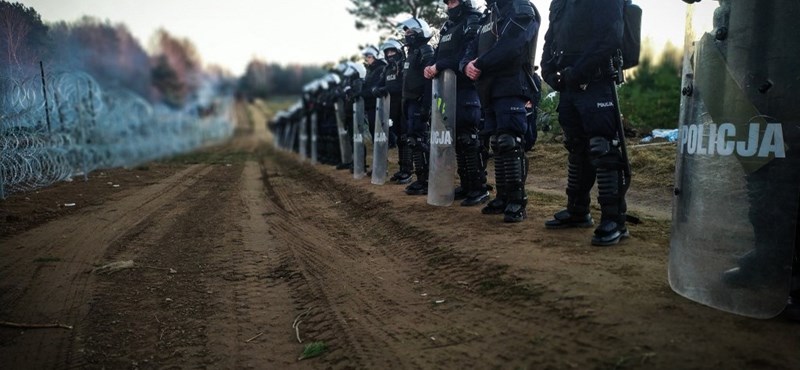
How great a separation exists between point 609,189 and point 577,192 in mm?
585

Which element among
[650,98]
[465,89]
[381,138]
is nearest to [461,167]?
[465,89]

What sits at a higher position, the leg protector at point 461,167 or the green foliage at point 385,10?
the green foliage at point 385,10

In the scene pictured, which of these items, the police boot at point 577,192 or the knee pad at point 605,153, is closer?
the knee pad at point 605,153

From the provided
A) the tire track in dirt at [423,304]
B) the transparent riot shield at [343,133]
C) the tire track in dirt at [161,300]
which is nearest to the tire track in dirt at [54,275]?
the tire track in dirt at [161,300]

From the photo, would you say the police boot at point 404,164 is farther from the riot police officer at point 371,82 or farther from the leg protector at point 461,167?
the leg protector at point 461,167

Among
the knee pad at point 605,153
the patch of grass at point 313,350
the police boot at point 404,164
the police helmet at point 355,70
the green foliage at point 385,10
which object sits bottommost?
the patch of grass at point 313,350

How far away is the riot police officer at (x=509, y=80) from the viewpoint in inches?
194

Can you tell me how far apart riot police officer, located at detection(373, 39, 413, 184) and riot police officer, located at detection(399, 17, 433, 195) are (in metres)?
0.76

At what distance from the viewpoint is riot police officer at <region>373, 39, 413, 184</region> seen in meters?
8.73

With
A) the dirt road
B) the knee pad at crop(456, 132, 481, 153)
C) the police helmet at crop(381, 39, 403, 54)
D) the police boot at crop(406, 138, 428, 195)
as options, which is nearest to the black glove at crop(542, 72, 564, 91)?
the dirt road

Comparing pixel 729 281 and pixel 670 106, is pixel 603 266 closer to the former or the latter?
pixel 729 281

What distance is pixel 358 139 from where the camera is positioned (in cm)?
1018

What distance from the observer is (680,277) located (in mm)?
2777

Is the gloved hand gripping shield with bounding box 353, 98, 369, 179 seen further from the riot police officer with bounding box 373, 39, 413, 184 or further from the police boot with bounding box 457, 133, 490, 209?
the police boot with bounding box 457, 133, 490, 209
